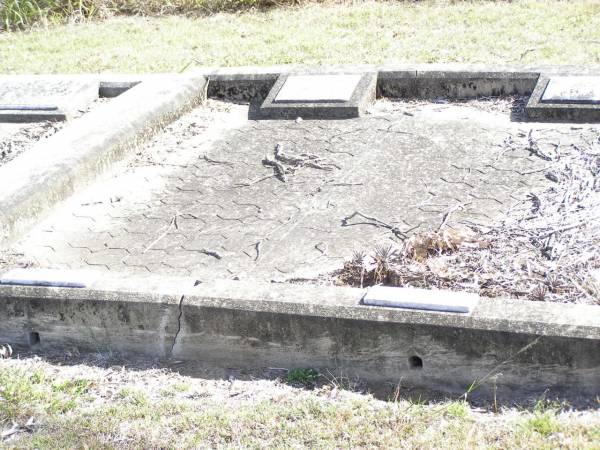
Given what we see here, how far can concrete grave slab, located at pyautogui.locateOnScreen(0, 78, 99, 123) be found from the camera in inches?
273

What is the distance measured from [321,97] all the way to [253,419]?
3.50 metres

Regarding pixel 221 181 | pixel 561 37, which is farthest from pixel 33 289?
pixel 561 37

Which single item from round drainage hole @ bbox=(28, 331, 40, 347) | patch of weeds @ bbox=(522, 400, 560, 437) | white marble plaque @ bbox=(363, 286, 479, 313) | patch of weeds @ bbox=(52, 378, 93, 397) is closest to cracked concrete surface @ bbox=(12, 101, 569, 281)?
round drainage hole @ bbox=(28, 331, 40, 347)

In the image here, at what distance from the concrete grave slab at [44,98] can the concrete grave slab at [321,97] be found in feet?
4.35

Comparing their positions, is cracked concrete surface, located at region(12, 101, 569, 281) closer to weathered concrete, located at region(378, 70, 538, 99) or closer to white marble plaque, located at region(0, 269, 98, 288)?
weathered concrete, located at region(378, 70, 538, 99)

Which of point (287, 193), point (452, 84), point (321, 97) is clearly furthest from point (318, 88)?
point (287, 193)

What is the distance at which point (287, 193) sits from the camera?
5562 millimetres

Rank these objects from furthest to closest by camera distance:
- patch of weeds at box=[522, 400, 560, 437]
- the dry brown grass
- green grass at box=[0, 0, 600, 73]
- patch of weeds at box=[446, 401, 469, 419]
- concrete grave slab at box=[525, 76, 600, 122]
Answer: green grass at box=[0, 0, 600, 73] < concrete grave slab at box=[525, 76, 600, 122] < the dry brown grass < patch of weeds at box=[446, 401, 469, 419] < patch of weeds at box=[522, 400, 560, 437]

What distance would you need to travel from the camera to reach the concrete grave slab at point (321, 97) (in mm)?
6594

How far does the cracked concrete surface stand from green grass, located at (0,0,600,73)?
1.78 metres

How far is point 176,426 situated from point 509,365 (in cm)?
122

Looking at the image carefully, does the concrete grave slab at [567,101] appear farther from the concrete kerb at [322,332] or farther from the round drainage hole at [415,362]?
the round drainage hole at [415,362]

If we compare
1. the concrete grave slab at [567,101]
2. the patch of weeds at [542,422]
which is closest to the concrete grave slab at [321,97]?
the concrete grave slab at [567,101]

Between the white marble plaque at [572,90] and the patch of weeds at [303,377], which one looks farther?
the white marble plaque at [572,90]
